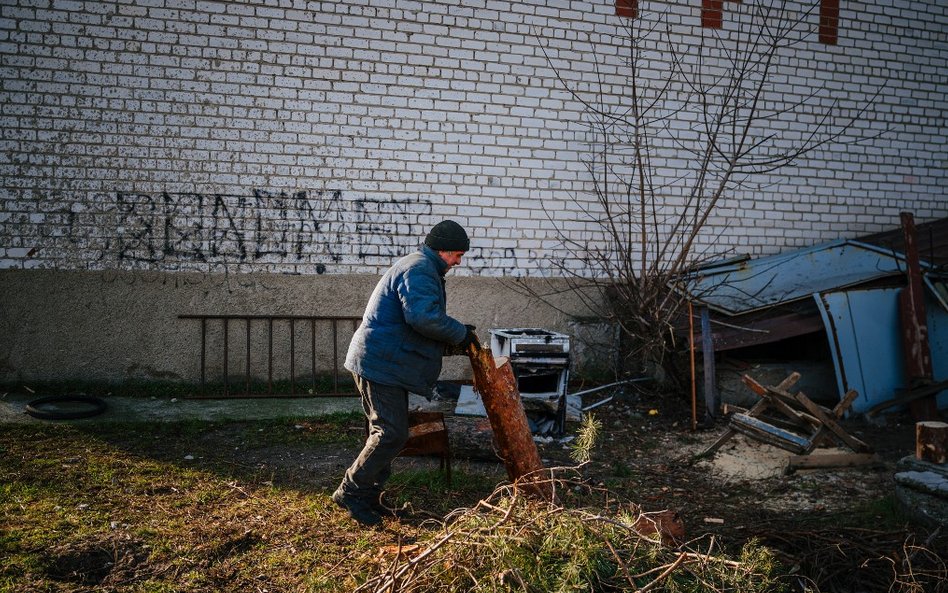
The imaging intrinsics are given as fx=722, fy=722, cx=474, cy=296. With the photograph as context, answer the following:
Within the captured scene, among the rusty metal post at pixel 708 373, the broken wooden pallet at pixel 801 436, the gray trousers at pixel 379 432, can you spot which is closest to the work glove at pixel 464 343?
the gray trousers at pixel 379 432

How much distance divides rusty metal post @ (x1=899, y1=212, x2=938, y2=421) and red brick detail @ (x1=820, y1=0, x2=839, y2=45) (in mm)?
2749

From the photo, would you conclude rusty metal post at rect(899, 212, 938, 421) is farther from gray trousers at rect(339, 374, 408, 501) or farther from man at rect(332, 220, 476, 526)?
gray trousers at rect(339, 374, 408, 501)

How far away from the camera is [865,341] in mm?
6941

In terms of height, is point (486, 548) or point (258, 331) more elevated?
point (258, 331)

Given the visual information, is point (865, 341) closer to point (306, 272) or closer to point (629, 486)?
point (629, 486)

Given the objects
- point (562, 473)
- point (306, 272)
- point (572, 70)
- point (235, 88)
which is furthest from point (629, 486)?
point (235, 88)

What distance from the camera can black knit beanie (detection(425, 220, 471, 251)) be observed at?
14.3 feet

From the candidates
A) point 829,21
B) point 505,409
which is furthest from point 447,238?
point 829,21

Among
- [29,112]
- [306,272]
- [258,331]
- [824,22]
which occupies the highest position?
[824,22]

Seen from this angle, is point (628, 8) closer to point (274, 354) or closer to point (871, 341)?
point (871, 341)

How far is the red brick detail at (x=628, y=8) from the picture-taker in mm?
8047

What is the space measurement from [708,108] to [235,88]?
522 cm

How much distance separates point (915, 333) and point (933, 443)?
8.39 ft

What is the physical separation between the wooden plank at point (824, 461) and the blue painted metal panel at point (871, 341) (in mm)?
1381
